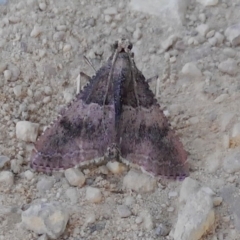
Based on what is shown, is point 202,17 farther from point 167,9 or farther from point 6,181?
point 6,181

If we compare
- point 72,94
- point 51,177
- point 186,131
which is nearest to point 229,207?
point 186,131

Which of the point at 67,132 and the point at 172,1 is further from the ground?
the point at 172,1

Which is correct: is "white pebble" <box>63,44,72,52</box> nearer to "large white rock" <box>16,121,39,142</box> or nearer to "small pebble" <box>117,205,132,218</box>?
"large white rock" <box>16,121,39,142</box>

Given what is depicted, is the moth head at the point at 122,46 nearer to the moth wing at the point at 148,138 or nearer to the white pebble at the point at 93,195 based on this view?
the moth wing at the point at 148,138

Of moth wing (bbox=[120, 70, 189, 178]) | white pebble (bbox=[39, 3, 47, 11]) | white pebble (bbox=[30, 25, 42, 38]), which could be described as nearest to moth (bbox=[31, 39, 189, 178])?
moth wing (bbox=[120, 70, 189, 178])

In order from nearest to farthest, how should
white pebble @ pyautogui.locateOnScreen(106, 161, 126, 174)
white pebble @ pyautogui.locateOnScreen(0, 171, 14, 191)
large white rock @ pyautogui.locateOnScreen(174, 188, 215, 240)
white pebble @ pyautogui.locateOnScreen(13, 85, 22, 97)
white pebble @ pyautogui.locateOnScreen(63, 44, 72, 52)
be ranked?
1. large white rock @ pyautogui.locateOnScreen(174, 188, 215, 240)
2. white pebble @ pyautogui.locateOnScreen(0, 171, 14, 191)
3. white pebble @ pyautogui.locateOnScreen(106, 161, 126, 174)
4. white pebble @ pyautogui.locateOnScreen(13, 85, 22, 97)
5. white pebble @ pyautogui.locateOnScreen(63, 44, 72, 52)

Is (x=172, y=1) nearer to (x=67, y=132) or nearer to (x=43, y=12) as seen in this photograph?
(x=43, y=12)

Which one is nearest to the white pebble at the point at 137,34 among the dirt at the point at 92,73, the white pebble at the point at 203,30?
the dirt at the point at 92,73
